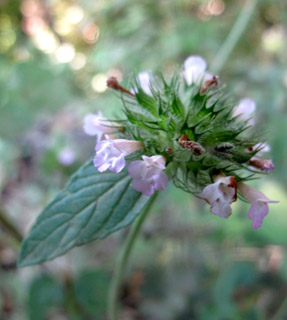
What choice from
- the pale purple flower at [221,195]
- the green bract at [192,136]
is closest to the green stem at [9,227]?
the green bract at [192,136]

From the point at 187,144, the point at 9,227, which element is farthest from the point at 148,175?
the point at 9,227

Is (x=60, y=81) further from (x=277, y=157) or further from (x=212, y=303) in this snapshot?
(x=212, y=303)

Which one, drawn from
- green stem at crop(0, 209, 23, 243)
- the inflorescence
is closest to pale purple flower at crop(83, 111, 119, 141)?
the inflorescence

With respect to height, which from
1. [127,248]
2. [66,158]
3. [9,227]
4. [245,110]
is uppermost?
[245,110]

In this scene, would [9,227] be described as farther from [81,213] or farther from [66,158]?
[81,213]

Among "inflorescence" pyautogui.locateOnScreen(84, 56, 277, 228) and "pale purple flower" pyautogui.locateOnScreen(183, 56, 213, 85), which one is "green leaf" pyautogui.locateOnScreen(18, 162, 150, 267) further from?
"pale purple flower" pyautogui.locateOnScreen(183, 56, 213, 85)

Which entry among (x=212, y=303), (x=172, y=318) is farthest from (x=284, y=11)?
(x=172, y=318)
